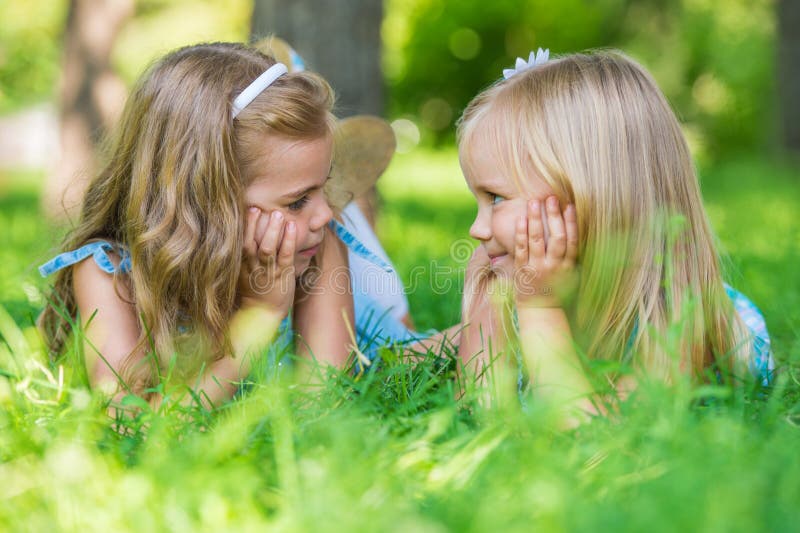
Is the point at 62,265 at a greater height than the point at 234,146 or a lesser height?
lesser

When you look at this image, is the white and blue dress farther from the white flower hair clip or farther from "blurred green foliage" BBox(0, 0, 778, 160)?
"blurred green foliage" BBox(0, 0, 778, 160)

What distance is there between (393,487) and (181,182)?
4.02ft

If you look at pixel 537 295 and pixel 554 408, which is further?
pixel 537 295

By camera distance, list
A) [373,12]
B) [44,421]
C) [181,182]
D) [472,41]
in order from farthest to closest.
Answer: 1. [472,41]
2. [373,12]
3. [181,182]
4. [44,421]

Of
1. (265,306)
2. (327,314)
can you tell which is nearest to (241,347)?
(265,306)

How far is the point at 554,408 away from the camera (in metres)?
1.47

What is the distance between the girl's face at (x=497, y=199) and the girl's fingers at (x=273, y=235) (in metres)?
0.51

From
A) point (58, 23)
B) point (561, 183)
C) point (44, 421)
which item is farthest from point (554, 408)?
point (58, 23)

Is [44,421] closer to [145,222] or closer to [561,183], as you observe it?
[145,222]

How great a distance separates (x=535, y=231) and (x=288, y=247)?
652 millimetres

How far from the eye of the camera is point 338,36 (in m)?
4.52

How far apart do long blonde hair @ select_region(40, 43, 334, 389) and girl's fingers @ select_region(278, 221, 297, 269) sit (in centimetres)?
11

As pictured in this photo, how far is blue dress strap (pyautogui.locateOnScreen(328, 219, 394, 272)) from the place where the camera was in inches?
109

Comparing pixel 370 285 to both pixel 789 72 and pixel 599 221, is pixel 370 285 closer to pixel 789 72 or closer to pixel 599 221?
pixel 599 221
